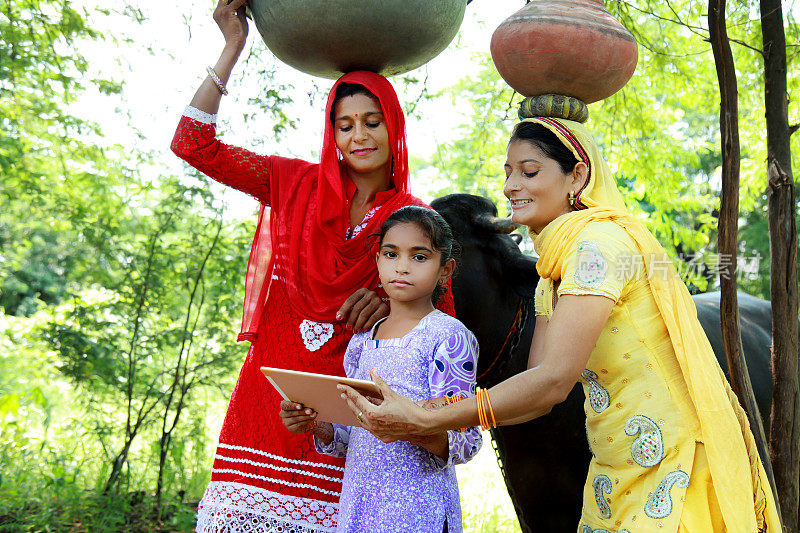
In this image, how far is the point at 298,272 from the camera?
2.49m

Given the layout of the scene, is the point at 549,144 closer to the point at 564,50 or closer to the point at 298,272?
the point at 564,50

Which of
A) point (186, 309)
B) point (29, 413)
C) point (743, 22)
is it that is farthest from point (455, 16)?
point (29, 413)

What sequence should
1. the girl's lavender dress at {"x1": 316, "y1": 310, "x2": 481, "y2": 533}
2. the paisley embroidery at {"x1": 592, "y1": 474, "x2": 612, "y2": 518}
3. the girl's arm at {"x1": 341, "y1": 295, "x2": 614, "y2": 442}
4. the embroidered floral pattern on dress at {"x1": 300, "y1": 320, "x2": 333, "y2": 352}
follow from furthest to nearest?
the embroidered floral pattern on dress at {"x1": 300, "y1": 320, "x2": 333, "y2": 352} < the girl's lavender dress at {"x1": 316, "y1": 310, "x2": 481, "y2": 533} < the paisley embroidery at {"x1": 592, "y1": 474, "x2": 612, "y2": 518} < the girl's arm at {"x1": 341, "y1": 295, "x2": 614, "y2": 442}

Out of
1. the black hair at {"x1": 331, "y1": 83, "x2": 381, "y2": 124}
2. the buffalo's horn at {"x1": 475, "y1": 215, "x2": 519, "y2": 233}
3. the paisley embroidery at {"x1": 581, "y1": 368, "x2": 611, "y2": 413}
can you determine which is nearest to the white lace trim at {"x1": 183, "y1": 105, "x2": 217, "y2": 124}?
the black hair at {"x1": 331, "y1": 83, "x2": 381, "y2": 124}

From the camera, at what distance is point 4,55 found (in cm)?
464

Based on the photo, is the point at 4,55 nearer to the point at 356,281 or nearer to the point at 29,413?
the point at 29,413

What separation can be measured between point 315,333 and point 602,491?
1018mm

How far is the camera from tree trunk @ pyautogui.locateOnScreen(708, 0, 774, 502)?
3016 mm

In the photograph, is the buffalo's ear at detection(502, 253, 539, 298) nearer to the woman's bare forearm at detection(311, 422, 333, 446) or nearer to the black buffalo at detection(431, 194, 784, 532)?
the black buffalo at detection(431, 194, 784, 532)

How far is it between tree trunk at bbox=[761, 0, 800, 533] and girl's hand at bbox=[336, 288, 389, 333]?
6.25 feet

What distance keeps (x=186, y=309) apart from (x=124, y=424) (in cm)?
88

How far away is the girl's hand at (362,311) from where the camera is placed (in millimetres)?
2330

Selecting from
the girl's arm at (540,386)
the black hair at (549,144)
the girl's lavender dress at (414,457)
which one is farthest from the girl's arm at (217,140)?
the girl's arm at (540,386)

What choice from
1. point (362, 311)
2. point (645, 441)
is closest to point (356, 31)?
point (362, 311)
